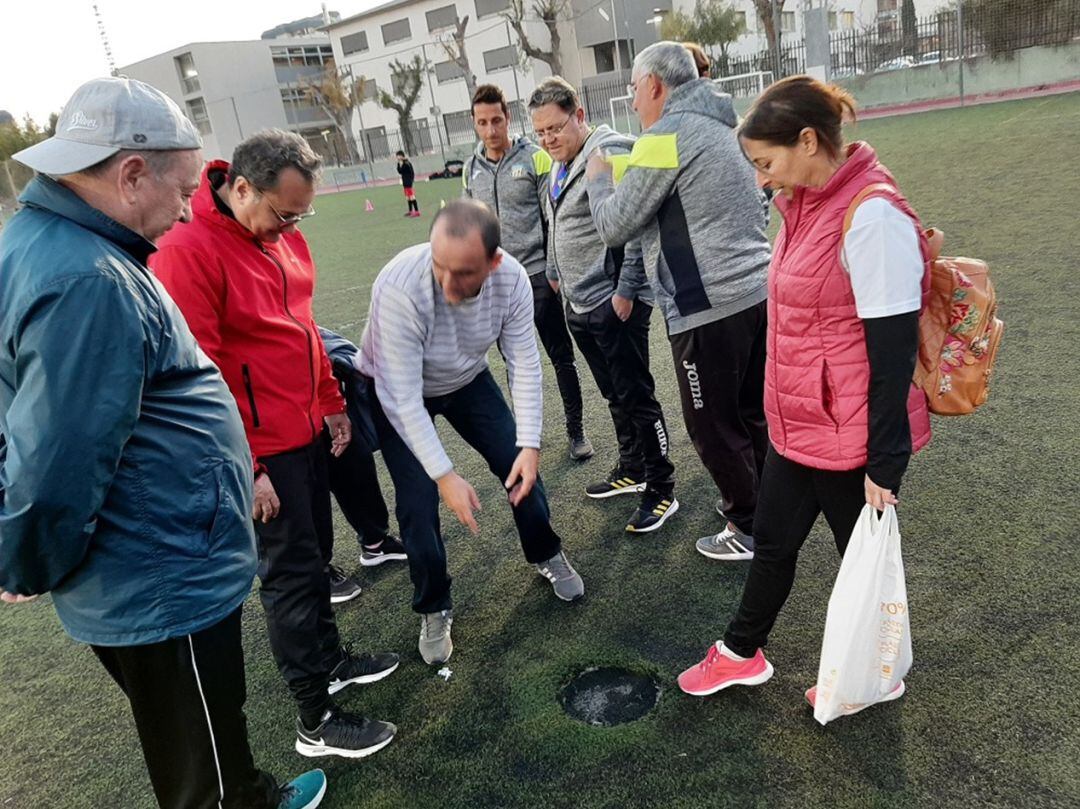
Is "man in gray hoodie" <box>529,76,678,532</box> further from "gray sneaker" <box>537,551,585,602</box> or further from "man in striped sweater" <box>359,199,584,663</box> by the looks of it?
"man in striped sweater" <box>359,199,584,663</box>

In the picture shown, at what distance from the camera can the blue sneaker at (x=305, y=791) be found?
85.3 inches

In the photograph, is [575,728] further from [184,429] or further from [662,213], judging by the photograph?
[662,213]

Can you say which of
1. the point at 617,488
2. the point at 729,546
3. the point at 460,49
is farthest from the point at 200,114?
the point at 729,546

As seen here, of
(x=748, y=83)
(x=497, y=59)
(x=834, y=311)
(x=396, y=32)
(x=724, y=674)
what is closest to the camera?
(x=834, y=311)

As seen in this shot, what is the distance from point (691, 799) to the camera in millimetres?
2045

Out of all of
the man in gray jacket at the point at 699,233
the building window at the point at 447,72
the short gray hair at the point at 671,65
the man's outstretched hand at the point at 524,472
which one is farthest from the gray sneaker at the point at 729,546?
the building window at the point at 447,72

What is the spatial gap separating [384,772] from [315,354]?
4.33 feet

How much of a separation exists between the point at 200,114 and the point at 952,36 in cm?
4671

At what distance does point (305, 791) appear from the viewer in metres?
2.21

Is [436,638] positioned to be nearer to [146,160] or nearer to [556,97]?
[146,160]

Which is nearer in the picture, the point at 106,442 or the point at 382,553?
the point at 106,442

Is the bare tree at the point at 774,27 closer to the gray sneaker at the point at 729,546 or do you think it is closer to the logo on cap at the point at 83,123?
the gray sneaker at the point at 729,546

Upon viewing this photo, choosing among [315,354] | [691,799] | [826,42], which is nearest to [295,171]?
[315,354]

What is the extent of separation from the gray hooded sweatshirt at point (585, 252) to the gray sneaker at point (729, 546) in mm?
1098
